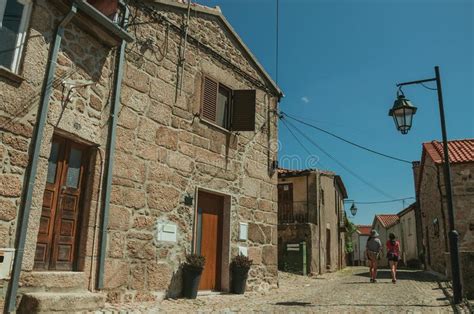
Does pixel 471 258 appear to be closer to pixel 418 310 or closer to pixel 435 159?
pixel 418 310

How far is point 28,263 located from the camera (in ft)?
15.1

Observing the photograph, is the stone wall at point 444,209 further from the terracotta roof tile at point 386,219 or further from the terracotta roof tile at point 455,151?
the terracotta roof tile at point 386,219

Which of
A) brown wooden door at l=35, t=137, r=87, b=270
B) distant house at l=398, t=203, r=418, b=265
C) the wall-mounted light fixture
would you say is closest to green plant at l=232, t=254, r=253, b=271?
the wall-mounted light fixture

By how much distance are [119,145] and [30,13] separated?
2130 mm

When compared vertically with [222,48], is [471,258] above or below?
below

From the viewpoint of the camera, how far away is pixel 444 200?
1403cm

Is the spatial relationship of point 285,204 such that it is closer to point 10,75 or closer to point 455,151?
point 455,151

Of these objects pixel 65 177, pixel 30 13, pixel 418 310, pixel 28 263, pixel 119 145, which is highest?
pixel 30 13

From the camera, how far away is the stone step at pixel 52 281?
15.1 ft

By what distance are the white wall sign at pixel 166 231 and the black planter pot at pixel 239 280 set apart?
171 centimetres

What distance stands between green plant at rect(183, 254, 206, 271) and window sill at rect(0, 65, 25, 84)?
153 inches

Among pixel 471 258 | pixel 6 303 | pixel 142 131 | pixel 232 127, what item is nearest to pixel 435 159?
pixel 471 258

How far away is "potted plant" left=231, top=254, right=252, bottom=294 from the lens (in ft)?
26.0

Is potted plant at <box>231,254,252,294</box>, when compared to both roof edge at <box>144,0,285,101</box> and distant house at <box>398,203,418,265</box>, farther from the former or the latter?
distant house at <box>398,203,418,265</box>
